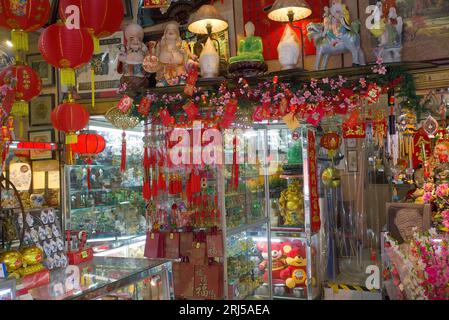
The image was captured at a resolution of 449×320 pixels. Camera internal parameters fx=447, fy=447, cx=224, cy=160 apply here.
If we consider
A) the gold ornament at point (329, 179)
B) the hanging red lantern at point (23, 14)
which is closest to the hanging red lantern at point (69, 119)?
the hanging red lantern at point (23, 14)

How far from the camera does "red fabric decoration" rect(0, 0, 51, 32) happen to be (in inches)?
138

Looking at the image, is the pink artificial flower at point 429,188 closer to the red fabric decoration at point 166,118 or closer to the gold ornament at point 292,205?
the gold ornament at point 292,205

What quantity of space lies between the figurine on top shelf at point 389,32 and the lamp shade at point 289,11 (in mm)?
697

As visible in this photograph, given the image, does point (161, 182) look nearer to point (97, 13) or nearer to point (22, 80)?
point (22, 80)

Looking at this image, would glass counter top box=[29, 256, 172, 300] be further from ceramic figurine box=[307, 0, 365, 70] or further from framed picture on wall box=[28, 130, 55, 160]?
framed picture on wall box=[28, 130, 55, 160]

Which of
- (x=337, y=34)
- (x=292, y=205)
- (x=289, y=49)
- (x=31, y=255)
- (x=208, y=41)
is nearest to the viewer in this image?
(x=31, y=255)

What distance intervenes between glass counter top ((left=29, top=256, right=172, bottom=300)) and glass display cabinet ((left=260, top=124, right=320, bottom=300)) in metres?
3.30

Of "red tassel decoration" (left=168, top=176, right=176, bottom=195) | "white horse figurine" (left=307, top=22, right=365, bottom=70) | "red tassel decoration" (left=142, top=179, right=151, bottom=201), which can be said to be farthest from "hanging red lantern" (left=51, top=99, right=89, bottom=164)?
"white horse figurine" (left=307, top=22, right=365, bottom=70)

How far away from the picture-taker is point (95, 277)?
8.68ft

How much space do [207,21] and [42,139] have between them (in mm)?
3130

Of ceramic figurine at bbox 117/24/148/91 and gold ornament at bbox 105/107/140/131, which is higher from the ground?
ceramic figurine at bbox 117/24/148/91

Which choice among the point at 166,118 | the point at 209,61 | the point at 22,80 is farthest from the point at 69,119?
the point at 209,61
